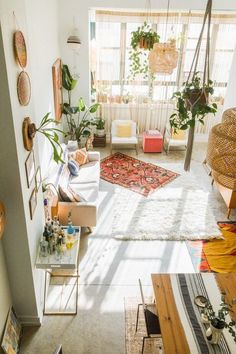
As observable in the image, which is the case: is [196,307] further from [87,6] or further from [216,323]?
[87,6]

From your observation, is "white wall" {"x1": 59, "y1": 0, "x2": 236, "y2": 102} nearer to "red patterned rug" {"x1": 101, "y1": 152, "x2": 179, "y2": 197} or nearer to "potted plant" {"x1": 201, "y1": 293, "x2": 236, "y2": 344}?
"red patterned rug" {"x1": 101, "y1": 152, "x2": 179, "y2": 197}

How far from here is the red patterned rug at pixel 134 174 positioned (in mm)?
6238

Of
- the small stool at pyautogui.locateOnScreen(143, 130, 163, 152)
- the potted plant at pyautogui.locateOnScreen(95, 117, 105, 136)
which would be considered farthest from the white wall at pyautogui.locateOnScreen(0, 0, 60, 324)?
the small stool at pyautogui.locateOnScreen(143, 130, 163, 152)

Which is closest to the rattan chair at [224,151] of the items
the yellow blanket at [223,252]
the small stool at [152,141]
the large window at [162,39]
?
the yellow blanket at [223,252]

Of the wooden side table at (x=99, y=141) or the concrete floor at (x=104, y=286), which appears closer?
the concrete floor at (x=104, y=286)

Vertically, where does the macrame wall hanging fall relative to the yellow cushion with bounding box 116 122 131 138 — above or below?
above

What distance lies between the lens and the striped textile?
8.32ft

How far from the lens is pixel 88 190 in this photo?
5309mm

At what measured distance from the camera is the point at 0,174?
101 inches

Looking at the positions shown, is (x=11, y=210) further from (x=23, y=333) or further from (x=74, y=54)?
(x=74, y=54)

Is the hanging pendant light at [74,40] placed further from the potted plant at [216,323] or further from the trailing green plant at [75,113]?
the potted plant at [216,323]

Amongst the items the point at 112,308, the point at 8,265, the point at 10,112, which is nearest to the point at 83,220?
the point at 112,308

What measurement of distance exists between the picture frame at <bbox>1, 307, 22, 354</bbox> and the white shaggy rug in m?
2.00

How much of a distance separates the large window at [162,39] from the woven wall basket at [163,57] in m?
2.77
